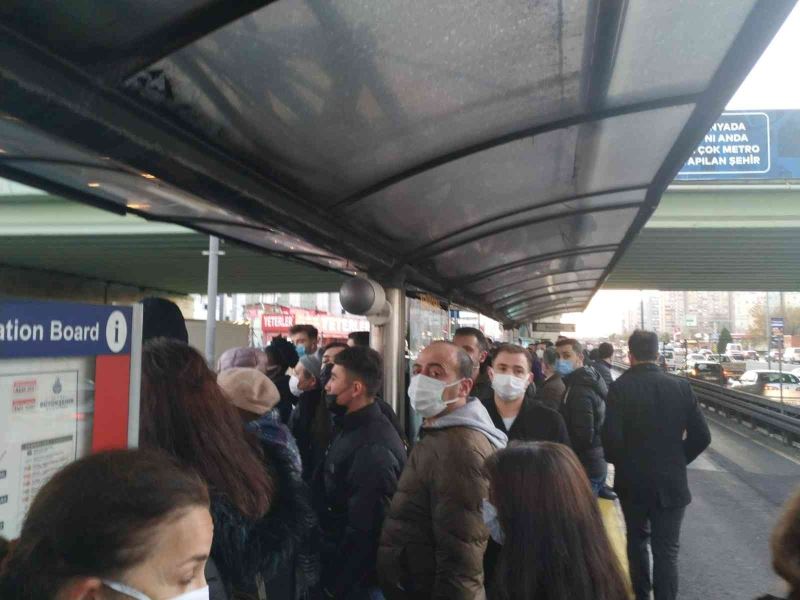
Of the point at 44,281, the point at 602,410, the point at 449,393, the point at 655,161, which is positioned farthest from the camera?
the point at 44,281

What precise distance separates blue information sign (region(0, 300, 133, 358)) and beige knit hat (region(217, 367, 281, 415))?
3.45ft

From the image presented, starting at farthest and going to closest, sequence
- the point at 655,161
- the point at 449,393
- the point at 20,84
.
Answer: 1. the point at 655,161
2. the point at 449,393
3. the point at 20,84

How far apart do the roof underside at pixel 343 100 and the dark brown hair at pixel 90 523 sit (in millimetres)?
1091

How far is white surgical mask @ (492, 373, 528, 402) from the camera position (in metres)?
4.90

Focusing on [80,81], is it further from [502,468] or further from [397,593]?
[397,593]

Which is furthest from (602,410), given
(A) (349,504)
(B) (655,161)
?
(A) (349,504)

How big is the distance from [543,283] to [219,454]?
10606mm

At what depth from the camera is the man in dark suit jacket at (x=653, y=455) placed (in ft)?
14.6

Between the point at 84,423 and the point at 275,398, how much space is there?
3.85ft

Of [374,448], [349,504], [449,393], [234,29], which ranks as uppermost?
[234,29]

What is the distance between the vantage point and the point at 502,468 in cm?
216

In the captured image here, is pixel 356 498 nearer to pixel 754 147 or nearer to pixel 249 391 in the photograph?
pixel 249 391

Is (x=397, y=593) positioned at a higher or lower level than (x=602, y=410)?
lower

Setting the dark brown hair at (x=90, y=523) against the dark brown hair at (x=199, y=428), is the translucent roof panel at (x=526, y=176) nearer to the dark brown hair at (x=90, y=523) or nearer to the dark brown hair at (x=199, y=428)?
the dark brown hair at (x=199, y=428)
